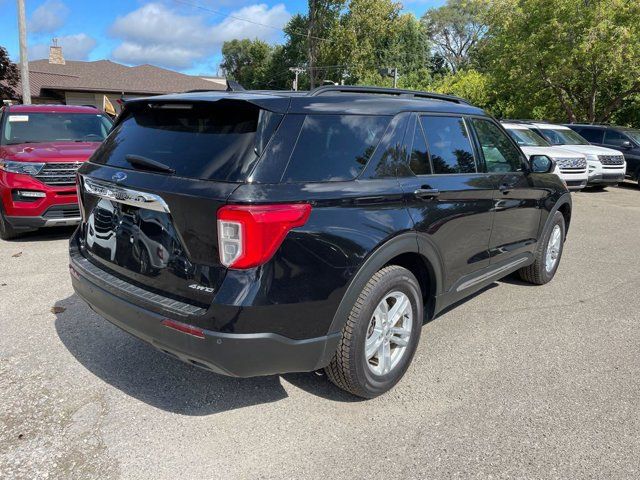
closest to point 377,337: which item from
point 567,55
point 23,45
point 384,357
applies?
point 384,357

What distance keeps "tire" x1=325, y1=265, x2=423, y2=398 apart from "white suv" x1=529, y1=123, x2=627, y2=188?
12010 mm

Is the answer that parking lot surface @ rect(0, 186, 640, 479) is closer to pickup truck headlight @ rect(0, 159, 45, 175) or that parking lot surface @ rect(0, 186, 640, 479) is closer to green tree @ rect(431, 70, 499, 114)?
pickup truck headlight @ rect(0, 159, 45, 175)

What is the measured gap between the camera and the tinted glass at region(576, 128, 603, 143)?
16.2 m

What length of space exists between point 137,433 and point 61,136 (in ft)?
20.5

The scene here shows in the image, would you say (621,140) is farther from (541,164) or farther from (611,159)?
(541,164)

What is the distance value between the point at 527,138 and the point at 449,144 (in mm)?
10770

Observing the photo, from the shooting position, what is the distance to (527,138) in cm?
1334

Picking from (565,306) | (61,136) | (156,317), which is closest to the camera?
(156,317)

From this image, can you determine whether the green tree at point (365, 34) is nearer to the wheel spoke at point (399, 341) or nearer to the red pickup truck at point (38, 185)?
the red pickup truck at point (38, 185)

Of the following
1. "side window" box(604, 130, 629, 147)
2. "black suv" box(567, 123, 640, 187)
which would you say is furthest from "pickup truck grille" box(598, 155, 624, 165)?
"side window" box(604, 130, 629, 147)

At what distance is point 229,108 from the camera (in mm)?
2727

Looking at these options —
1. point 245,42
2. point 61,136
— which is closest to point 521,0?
point 61,136

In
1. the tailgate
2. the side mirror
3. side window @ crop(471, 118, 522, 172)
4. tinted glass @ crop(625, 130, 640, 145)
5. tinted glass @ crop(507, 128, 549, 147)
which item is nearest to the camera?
the tailgate

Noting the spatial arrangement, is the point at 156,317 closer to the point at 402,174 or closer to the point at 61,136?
the point at 402,174
